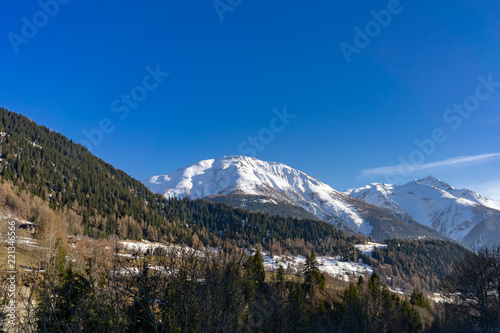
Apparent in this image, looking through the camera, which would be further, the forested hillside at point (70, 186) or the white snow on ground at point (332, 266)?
the white snow on ground at point (332, 266)

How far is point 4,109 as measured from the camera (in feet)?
629

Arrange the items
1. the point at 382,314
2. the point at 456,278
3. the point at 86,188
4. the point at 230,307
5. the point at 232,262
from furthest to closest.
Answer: the point at 86,188
the point at 382,314
the point at 456,278
the point at 232,262
the point at 230,307

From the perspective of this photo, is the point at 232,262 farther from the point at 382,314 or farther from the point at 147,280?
the point at 382,314

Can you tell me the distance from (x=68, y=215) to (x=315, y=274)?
10834 centimetres

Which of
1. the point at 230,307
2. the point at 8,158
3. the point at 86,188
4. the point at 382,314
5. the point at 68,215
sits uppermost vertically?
the point at 8,158

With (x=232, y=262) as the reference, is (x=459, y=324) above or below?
below

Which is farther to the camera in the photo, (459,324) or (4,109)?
(4,109)

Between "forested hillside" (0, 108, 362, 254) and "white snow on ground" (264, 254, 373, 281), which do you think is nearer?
"forested hillside" (0, 108, 362, 254)

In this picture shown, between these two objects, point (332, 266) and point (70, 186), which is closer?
point (70, 186)

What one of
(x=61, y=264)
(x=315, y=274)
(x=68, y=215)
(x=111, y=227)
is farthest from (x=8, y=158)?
(x=315, y=274)

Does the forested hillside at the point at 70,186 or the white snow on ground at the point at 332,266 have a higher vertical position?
the forested hillside at the point at 70,186

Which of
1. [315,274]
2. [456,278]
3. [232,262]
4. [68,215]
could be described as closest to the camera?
[232,262]

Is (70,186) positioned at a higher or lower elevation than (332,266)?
higher

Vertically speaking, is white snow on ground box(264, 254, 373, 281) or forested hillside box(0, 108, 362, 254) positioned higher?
forested hillside box(0, 108, 362, 254)
